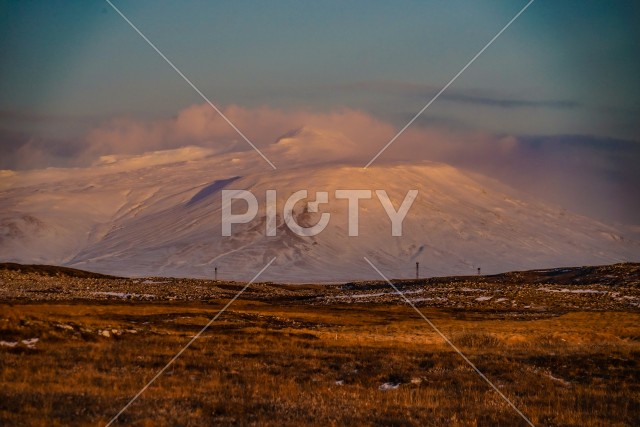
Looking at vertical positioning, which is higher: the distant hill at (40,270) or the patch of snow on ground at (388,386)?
the distant hill at (40,270)

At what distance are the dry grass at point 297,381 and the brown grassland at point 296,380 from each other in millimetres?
51

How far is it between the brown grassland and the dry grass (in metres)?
Answer: 0.05

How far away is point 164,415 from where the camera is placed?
18844mm

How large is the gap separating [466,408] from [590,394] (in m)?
5.79

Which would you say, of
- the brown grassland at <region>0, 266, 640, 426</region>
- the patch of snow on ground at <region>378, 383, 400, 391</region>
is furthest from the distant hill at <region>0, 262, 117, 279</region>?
the patch of snow on ground at <region>378, 383, 400, 391</region>

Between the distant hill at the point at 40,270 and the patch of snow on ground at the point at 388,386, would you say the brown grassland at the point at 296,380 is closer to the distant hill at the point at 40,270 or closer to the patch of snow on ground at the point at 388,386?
the patch of snow on ground at the point at 388,386

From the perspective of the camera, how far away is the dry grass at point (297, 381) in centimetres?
1964

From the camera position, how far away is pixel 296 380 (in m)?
26.4

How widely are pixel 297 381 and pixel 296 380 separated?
0.68 ft

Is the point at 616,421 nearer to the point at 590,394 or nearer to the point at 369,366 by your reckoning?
the point at 590,394

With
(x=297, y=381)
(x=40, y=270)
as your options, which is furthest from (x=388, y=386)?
(x=40, y=270)

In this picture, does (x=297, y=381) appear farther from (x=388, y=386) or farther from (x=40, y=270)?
(x=40, y=270)

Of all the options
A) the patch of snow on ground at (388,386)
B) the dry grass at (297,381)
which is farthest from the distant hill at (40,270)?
the patch of snow on ground at (388,386)

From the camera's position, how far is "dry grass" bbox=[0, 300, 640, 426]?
19.6m
